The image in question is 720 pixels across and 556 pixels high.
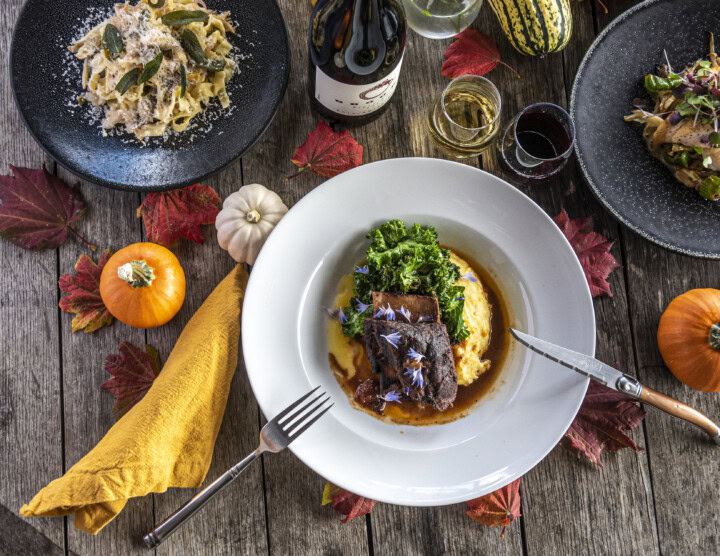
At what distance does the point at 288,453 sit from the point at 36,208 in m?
1.48

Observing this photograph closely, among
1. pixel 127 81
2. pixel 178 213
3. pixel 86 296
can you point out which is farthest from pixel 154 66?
pixel 86 296

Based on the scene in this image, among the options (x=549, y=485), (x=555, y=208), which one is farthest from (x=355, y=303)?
(x=549, y=485)

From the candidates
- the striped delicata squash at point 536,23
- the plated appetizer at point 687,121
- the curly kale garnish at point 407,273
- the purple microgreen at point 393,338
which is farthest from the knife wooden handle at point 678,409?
the striped delicata squash at point 536,23

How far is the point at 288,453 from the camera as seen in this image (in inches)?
94.5

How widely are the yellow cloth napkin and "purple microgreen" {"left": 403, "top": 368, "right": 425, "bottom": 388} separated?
0.72 metres

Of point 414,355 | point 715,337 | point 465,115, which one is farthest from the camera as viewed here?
point 465,115

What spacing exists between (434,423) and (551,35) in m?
1.64

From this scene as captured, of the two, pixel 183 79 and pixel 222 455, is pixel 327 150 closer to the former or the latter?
pixel 183 79

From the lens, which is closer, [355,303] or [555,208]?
[355,303]

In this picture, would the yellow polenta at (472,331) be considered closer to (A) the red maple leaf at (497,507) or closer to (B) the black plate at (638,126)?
(A) the red maple leaf at (497,507)

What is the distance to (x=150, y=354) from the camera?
7.87ft

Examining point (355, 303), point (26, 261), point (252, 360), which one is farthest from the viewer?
point (26, 261)

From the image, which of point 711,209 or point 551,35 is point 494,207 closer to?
point 551,35

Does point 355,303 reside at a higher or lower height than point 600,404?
higher
